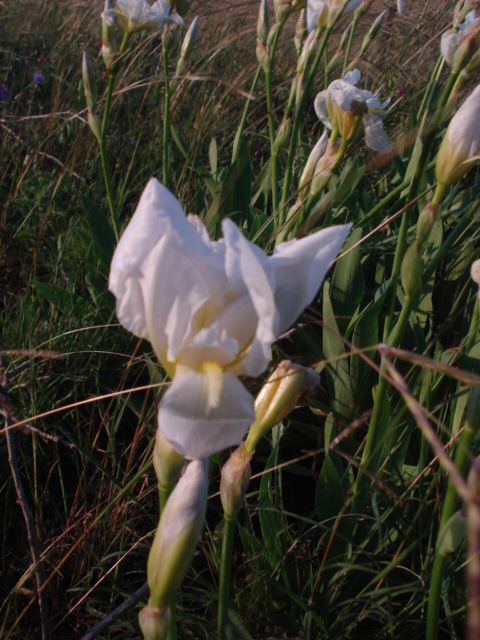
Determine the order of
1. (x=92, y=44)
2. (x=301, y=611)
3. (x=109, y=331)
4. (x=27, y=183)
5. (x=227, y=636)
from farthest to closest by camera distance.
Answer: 1. (x=92, y=44)
2. (x=27, y=183)
3. (x=109, y=331)
4. (x=301, y=611)
5. (x=227, y=636)

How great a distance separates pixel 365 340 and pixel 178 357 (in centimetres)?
83

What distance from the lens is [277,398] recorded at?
644 millimetres

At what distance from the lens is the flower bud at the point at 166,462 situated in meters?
0.59

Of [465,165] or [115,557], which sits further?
[115,557]

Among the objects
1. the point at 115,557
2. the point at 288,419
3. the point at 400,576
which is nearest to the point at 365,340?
the point at 288,419

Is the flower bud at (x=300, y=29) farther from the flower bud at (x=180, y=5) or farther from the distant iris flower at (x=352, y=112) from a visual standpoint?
the distant iris flower at (x=352, y=112)

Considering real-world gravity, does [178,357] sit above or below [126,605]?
above

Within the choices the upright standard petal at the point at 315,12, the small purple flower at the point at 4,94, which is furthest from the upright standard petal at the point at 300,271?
the small purple flower at the point at 4,94

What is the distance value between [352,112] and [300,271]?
804 millimetres

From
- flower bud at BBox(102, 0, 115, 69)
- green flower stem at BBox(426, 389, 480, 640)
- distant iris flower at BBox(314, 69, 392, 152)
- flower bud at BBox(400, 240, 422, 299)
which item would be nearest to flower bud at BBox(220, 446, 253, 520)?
green flower stem at BBox(426, 389, 480, 640)

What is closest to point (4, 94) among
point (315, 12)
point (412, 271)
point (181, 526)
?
point (315, 12)

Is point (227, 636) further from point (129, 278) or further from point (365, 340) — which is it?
point (365, 340)

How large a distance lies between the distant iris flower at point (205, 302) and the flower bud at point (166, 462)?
0.07 metres

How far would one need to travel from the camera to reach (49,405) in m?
1.40
